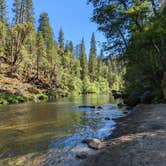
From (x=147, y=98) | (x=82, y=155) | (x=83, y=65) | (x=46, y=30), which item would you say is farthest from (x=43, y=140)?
(x=83, y=65)

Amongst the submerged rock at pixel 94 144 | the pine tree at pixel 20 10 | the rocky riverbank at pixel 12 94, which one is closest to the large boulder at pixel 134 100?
the rocky riverbank at pixel 12 94

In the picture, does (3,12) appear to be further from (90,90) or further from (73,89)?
(90,90)

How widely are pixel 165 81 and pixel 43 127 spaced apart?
10.3m

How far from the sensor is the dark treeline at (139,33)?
18.6 metres

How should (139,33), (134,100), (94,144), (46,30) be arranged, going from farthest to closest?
(46,30)
(134,100)
(139,33)
(94,144)

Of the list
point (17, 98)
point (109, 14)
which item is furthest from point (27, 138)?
point (17, 98)

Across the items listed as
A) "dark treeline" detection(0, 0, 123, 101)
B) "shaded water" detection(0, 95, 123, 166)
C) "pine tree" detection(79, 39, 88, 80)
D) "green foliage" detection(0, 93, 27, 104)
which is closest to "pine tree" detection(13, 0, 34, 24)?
"dark treeline" detection(0, 0, 123, 101)

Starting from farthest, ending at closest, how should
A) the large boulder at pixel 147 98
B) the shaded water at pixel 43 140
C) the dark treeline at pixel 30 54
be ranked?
the dark treeline at pixel 30 54 → the large boulder at pixel 147 98 → the shaded water at pixel 43 140

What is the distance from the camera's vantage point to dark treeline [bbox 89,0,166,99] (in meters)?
18.6

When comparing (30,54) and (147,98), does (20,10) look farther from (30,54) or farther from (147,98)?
(147,98)

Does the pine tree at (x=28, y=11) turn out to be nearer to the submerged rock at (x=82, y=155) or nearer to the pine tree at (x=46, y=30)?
the pine tree at (x=46, y=30)

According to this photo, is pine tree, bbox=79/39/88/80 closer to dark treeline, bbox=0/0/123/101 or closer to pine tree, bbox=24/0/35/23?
dark treeline, bbox=0/0/123/101

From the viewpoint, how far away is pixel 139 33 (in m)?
18.3

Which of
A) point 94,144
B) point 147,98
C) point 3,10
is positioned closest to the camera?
point 94,144
